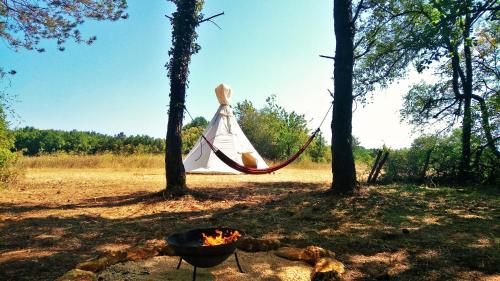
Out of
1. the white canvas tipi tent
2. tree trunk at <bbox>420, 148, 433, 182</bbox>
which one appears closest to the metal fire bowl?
tree trunk at <bbox>420, 148, 433, 182</bbox>

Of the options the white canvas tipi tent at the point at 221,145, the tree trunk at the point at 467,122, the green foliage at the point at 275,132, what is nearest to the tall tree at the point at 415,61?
the tree trunk at the point at 467,122

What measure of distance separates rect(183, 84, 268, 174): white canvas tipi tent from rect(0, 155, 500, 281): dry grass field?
3.54m

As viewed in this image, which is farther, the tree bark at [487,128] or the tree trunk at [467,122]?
the tree trunk at [467,122]

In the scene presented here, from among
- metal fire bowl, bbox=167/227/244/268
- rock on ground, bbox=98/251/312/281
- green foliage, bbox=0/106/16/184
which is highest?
green foliage, bbox=0/106/16/184

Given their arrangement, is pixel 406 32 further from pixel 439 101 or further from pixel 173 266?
pixel 173 266

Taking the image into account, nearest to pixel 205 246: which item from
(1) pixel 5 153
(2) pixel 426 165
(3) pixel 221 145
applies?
(1) pixel 5 153

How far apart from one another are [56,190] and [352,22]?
7136 millimetres

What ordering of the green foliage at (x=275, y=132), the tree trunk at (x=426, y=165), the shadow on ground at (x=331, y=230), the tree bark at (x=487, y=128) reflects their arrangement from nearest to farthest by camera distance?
the shadow on ground at (x=331, y=230) < the tree bark at (x=487, y=128) < the tree trunk at (x=426, y=165) < the green foliage at (x=275, y=132)

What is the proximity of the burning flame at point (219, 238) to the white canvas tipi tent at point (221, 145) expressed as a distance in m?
8.51

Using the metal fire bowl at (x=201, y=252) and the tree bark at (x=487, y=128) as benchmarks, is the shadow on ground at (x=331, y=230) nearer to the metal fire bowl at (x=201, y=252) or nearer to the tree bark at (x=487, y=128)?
the metal fire bowl at (x=201, y=252)

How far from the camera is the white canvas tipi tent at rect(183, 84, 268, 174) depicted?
39.6 ft

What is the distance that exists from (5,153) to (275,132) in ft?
58.7

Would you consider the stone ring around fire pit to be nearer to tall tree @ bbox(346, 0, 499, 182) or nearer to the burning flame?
the burning flame

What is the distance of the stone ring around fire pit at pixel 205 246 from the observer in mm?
2818
